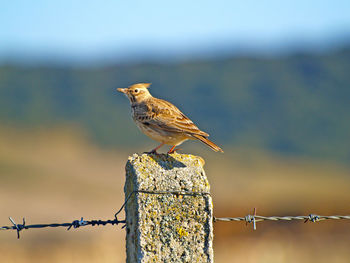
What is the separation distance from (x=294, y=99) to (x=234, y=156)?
40.7 m

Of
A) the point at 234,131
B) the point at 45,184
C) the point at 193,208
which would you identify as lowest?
the point at 193,208

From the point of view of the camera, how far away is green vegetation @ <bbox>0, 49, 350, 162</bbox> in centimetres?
12607

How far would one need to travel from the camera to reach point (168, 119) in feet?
28.0

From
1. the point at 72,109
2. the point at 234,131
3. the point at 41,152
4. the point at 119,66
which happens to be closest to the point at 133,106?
the point at 41,152

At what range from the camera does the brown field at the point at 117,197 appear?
62.0 feet

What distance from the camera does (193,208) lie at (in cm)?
534

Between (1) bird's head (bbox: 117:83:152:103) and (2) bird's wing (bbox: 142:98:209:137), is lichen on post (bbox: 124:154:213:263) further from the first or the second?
(1) bird's head (bbox: 117:83:152:103)

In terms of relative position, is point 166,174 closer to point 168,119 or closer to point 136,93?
point 168,119

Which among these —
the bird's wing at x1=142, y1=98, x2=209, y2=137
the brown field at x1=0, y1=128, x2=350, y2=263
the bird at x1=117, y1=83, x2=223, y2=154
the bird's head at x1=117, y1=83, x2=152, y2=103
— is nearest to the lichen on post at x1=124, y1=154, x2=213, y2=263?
the bird at x1=117, y1=83, x2=223, y2=154

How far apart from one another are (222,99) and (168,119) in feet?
456

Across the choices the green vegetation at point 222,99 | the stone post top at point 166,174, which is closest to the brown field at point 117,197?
the green vegetation at point 222,99

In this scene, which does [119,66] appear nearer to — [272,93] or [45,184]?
[272,93]

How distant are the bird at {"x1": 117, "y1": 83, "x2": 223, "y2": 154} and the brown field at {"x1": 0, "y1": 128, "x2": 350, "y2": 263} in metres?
7.43

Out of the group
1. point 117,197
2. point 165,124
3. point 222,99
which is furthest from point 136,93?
point 222,99
